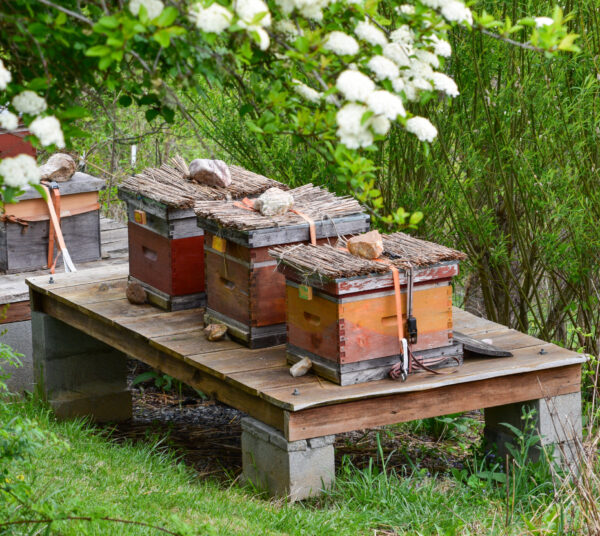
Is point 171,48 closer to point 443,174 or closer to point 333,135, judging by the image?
point 333,135

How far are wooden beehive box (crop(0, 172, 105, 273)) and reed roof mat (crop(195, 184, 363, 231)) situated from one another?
1.90 meters

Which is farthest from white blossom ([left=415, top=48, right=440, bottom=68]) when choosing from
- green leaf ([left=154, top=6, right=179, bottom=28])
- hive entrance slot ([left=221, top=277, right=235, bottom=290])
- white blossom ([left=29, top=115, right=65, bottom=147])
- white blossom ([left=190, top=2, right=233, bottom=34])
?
hive entrance slot ([left=221, top=277, right=235, bottom=290])

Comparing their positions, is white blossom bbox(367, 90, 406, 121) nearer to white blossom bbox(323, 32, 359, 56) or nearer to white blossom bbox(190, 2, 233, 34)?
white blossom bbox(323, 32, 359, 56)

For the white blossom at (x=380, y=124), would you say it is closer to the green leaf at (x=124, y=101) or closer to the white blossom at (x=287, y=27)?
the white blossom at (x=287, y=27)

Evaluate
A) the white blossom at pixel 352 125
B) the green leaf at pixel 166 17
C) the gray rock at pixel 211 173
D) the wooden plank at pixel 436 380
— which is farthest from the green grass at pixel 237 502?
the green leaf at pixel 166 17

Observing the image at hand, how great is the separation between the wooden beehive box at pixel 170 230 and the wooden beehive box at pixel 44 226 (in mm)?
1165

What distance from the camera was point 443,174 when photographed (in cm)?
614

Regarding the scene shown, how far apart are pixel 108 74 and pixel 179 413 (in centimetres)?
410

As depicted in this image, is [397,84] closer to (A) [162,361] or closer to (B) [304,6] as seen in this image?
(B) [304,6]

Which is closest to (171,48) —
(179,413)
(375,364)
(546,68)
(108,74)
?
(108,74)

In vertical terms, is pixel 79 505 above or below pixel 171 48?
below

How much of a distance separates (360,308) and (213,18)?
2.10 m

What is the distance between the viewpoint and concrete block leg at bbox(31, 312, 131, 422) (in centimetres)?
619

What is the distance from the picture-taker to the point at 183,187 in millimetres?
5379
